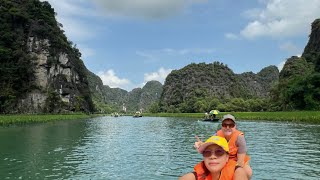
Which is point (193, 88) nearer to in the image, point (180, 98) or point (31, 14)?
point (180, 98)

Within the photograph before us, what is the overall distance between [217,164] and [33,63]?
9349 centimetres

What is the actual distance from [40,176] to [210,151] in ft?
38.6

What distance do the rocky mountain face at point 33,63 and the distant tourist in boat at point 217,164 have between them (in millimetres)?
79887

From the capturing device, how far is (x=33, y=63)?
92.0 metres

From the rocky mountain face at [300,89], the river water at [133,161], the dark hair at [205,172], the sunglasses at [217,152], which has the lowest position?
the river water at [133,161]

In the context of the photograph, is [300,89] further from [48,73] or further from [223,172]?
[223,172]

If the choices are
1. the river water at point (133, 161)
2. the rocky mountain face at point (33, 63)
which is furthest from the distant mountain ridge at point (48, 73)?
the river water at point (133, 161)

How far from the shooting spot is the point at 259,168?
1650cm

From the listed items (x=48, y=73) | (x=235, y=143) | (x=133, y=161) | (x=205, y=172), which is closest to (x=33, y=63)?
(x=48, y=73)

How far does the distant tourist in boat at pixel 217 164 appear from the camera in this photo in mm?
4871

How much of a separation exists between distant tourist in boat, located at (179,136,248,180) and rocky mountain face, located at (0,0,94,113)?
79.9 metres

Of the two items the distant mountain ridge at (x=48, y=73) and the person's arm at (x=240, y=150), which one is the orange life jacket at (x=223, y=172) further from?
the distant mountain ridge at (x=48, y=73)

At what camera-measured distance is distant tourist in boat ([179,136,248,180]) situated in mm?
4871

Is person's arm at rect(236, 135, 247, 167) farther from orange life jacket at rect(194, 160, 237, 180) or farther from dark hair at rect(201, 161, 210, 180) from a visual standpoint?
dark hair at rect(201, 161, 210, 180)
